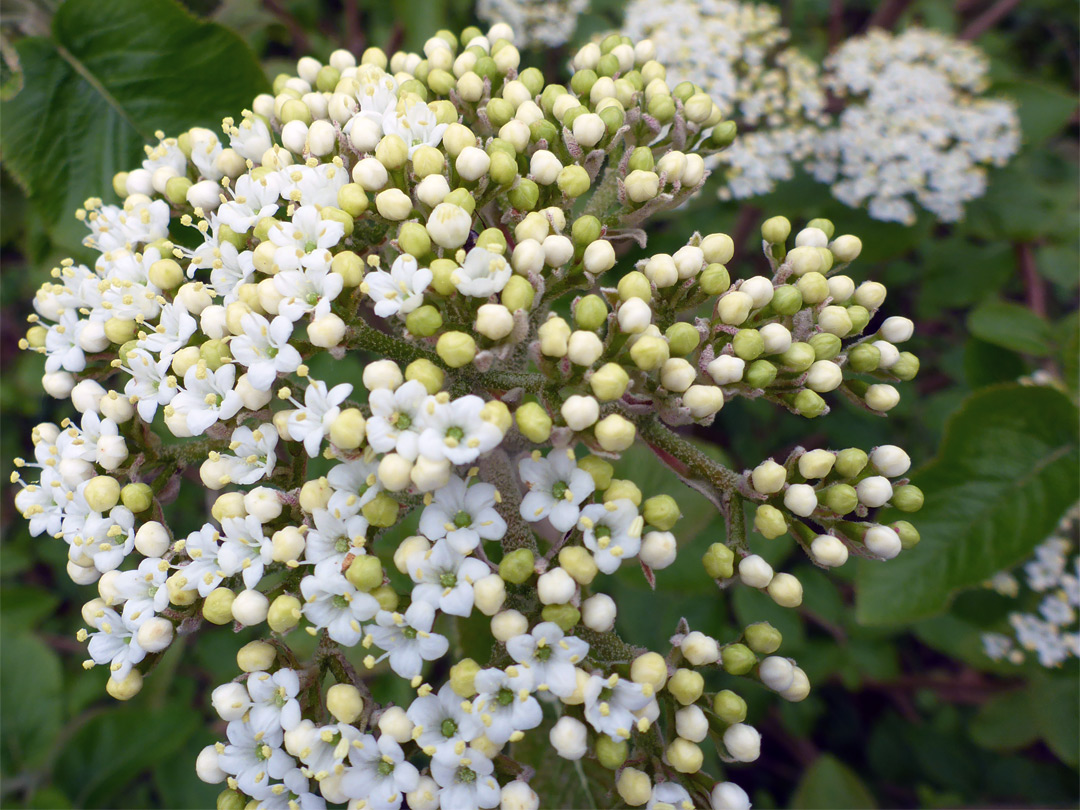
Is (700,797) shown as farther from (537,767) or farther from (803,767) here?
(803,767)

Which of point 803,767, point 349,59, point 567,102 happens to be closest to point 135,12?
point 349,59

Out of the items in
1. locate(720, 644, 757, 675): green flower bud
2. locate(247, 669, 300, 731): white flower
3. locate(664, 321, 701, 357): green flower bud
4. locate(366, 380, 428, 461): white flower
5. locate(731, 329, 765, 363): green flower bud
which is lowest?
locate(247, 669, 300, 731): white flower

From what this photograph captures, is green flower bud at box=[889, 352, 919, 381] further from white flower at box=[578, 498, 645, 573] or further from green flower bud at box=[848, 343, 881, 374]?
white flower at box=[578, 498, 645, 573]

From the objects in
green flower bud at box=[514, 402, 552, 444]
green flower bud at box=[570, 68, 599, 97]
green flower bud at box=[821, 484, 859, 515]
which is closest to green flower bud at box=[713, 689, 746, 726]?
green flower bud at box=[821, 484, 859, 515]

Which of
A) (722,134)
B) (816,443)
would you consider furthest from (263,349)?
(816,443)

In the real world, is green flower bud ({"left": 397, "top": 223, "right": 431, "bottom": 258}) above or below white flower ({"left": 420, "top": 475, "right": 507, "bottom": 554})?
above

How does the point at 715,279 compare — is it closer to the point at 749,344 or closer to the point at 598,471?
the point at 749,344
